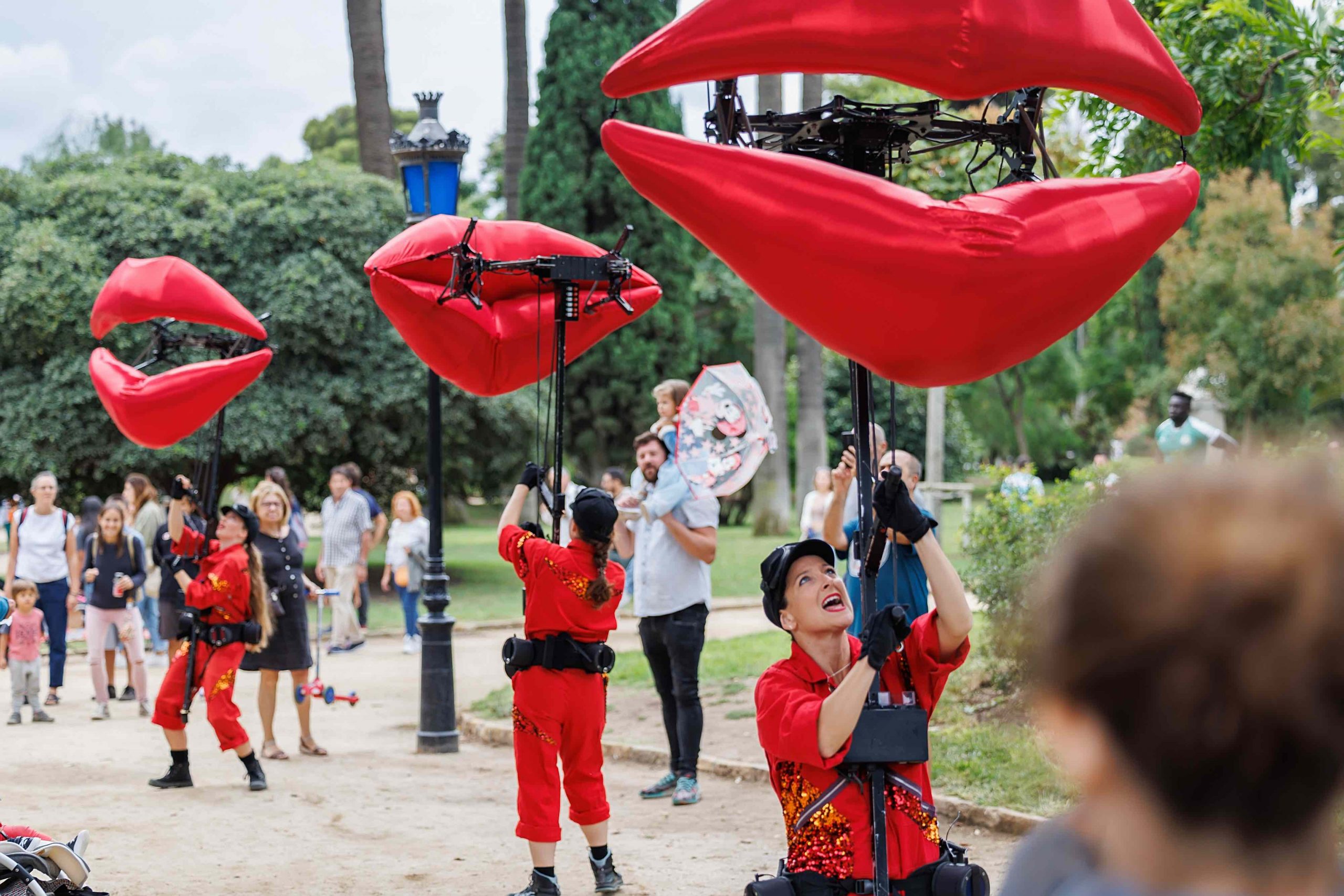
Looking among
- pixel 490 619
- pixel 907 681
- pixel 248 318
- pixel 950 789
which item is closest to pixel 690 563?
pixel 950 789

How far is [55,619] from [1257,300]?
25871 mm

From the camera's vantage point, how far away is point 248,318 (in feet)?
26.1

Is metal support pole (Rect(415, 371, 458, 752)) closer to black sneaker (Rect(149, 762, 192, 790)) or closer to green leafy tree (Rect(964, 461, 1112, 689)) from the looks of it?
black sneaker (Rect(149, 762, 192, 790))

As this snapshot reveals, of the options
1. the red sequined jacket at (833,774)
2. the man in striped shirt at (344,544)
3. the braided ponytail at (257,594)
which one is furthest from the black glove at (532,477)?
the man in striped shirt at (344,544)

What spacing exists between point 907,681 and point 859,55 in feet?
5.32

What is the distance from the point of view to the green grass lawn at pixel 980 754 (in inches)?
278

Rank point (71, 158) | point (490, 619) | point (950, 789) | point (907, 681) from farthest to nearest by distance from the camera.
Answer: point (71, 158)
point (490, 619)
point (950, 789)
point (907, 681)

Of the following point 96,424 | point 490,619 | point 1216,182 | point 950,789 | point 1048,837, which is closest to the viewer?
point 1048,837

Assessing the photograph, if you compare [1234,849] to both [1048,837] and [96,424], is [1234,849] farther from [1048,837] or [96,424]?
[96,424]

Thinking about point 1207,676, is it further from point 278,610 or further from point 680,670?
point 278,610

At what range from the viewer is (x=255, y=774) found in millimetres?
8406

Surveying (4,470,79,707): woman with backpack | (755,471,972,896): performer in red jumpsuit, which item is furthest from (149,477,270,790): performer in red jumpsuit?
(755,471,972,896): performer in red jumpsuit

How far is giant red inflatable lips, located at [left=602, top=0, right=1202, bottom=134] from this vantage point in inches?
127

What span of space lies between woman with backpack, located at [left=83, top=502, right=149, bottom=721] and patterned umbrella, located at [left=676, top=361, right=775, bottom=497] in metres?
5.76
